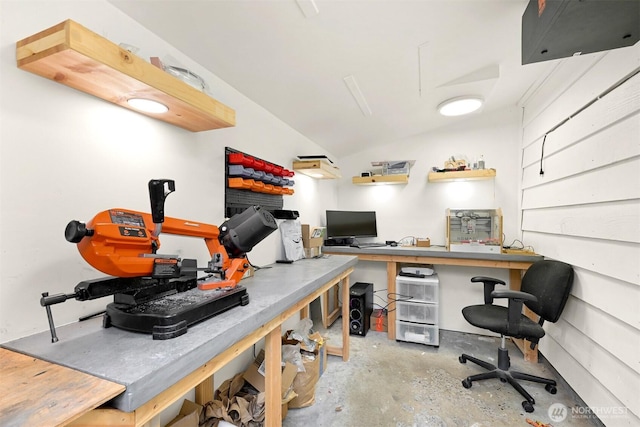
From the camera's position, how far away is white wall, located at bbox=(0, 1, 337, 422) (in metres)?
0.93

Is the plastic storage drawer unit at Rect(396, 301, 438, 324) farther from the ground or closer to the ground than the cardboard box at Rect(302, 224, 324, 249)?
closer to the ground

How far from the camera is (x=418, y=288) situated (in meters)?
3.07

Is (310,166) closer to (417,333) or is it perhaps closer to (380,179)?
(380,179)

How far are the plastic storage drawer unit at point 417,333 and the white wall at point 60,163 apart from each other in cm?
243

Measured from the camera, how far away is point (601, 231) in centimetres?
174

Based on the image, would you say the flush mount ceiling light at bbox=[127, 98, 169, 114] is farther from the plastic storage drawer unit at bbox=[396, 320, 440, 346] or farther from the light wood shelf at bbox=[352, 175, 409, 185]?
the plastic storage drawer unit at bbox=[396, 320, 440, 346]

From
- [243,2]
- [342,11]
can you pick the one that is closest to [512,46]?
[342,11]

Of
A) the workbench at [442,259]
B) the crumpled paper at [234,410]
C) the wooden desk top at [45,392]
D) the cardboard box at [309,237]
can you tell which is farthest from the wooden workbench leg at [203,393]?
the workbench at [442,259]

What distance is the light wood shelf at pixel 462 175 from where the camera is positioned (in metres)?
3.10

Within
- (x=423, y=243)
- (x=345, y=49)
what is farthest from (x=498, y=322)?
(x=345, y=49)

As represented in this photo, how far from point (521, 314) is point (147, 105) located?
2770mm

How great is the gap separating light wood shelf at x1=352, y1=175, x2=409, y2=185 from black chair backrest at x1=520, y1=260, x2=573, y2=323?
64.8 inches

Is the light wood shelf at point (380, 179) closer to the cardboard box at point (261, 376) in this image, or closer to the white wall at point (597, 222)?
the white wall at point (597, 222)

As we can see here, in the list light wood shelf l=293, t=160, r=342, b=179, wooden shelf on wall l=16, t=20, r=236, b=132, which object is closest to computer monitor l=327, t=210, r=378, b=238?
light wood shelf l=293, t=160, r=342, b=179
